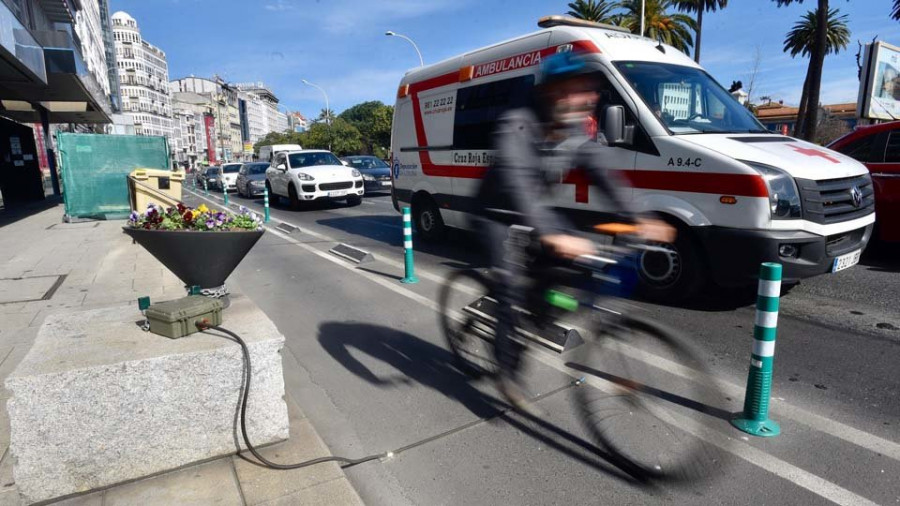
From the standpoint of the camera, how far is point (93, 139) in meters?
14.2

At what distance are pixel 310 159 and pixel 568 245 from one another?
1639 centimetres

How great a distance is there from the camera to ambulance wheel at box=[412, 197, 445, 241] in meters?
9.56

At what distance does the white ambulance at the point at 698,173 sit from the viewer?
15.9 ft

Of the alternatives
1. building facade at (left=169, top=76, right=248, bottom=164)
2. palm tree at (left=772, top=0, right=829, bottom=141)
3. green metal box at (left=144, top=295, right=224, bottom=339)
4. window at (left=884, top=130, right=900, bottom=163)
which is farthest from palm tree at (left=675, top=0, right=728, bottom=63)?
building facade at (left=169, top=76, right=248, bottom=164)

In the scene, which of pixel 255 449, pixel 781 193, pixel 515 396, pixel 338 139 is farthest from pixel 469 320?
pixel 338 139

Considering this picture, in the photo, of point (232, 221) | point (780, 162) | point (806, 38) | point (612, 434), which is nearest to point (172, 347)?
point (232, 221)

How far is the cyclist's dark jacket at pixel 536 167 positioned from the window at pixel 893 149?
6.40 meters

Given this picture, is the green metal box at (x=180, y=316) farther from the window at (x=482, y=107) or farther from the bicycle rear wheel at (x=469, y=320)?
the window at (x=482, y=107)

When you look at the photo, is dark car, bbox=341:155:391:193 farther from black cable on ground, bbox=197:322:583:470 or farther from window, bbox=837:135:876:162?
black cable on ground, bbox=197:322:583:470

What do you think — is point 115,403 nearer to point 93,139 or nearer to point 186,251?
point 186,251

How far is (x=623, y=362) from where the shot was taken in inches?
125

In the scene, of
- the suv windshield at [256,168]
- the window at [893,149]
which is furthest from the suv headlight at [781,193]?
the suv windshield at [256,168]

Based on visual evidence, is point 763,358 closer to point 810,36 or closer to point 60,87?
point 60,87

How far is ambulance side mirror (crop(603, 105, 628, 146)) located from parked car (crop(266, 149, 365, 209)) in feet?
41.0
